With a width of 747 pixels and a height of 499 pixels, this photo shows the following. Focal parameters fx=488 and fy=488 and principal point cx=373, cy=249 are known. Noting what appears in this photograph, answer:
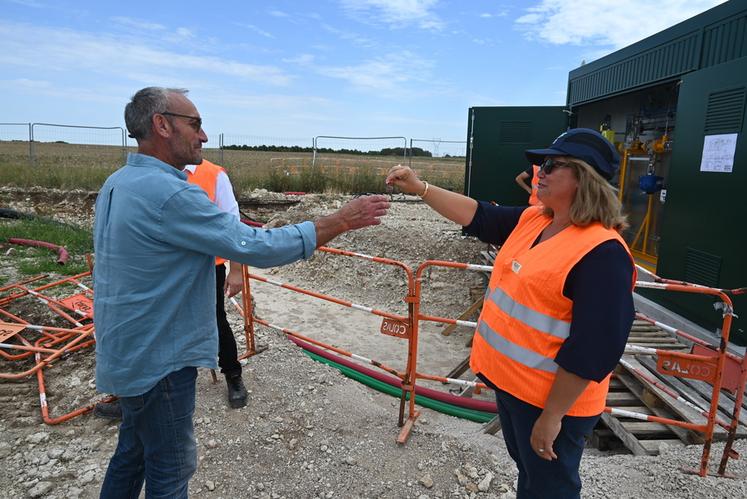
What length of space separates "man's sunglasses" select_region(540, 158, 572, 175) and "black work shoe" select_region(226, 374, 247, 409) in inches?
115

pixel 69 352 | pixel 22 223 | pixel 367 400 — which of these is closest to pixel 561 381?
pixel 367 400

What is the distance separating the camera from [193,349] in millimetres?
2066

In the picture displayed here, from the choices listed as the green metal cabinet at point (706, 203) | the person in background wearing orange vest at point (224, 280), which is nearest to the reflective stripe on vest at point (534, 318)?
the person in background wearing orange vest at point (224, 280)

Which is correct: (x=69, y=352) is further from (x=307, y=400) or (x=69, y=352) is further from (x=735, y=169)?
(x=735, y=169)

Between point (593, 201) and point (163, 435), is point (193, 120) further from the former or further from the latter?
point (593, 201)

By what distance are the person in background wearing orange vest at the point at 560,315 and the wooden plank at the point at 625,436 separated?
2012mm

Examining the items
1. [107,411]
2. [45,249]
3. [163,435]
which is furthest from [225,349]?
[45,249]

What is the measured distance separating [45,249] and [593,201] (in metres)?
9.52

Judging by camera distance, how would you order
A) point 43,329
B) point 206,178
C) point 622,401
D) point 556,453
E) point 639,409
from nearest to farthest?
point 556,453 < point 206,178 < point 639,409 < point 622,401 < point 43,329

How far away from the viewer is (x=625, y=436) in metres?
3.77

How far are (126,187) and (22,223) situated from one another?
34.5ft

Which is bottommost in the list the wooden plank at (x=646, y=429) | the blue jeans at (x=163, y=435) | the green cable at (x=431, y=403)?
the green cable at (x=431, y=403)

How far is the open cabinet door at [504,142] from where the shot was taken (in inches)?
352

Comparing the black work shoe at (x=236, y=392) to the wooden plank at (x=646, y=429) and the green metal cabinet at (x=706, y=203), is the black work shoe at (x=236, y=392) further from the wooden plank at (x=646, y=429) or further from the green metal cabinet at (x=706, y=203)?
the green metal cabinet at (x=706, y=203)
